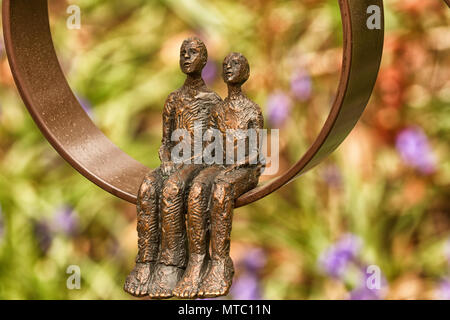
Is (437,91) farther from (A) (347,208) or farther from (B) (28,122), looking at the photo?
(B) (28,122)

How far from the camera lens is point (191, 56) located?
4.91 feet

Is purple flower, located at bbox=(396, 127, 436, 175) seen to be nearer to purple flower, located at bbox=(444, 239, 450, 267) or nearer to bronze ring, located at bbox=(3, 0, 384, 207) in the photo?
purple flower, located at bbox=(444, 239, 450, 267)

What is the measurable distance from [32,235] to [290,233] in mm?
607

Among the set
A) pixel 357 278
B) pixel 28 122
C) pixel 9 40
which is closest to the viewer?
pixel 9 40

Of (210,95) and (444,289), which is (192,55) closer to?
(210,95)

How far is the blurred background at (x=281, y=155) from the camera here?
2.03m

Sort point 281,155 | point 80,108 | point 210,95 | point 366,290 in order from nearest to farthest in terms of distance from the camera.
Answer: point 210,95, point 80,108, point 366,290, point 281,155

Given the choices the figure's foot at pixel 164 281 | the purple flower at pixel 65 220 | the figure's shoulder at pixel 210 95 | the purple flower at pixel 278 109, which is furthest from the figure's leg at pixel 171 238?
the purple flower at pixel 65 220

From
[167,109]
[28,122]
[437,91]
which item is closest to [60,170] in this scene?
[28,122]

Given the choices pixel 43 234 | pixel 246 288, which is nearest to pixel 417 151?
pixel 246 288

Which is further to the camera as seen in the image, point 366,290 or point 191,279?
point 366,290

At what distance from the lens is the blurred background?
6.65 ft

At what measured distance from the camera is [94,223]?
2176 millimetres

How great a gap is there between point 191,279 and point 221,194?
0.47ft
